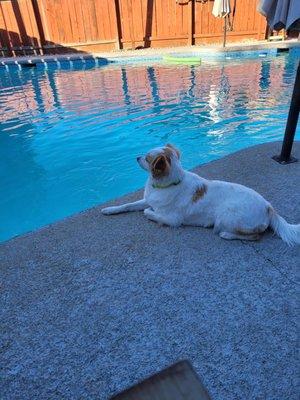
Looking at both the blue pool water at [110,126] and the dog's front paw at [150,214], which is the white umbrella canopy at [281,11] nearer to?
the dog's front paw at [150,214]

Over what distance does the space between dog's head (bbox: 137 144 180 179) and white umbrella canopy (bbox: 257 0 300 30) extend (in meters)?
2.56

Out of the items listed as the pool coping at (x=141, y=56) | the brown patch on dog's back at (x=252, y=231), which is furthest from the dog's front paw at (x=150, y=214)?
the pool coping at (x=141, y=56)

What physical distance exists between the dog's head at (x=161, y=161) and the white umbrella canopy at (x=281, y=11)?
256 cm

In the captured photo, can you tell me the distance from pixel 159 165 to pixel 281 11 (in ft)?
9.90

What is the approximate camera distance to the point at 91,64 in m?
19.9

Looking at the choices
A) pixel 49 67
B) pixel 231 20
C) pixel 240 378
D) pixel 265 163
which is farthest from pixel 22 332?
pixel 231 20

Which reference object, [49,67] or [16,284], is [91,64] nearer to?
[49,67]

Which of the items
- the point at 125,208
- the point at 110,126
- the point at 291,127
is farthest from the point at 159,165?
the point at 110,126

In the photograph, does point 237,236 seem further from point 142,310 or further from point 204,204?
Answer: point 142,310

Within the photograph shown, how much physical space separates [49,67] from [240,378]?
20788mm

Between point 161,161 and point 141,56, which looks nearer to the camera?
point 161,161

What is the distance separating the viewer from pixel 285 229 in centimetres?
319

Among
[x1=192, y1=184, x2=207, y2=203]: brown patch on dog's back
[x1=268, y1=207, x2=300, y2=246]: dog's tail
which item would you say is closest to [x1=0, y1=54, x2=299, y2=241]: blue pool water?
[x1=192, y1=184, x2=207, y2=203]: brown patch on dog's back

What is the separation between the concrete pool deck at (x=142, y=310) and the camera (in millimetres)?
2020
